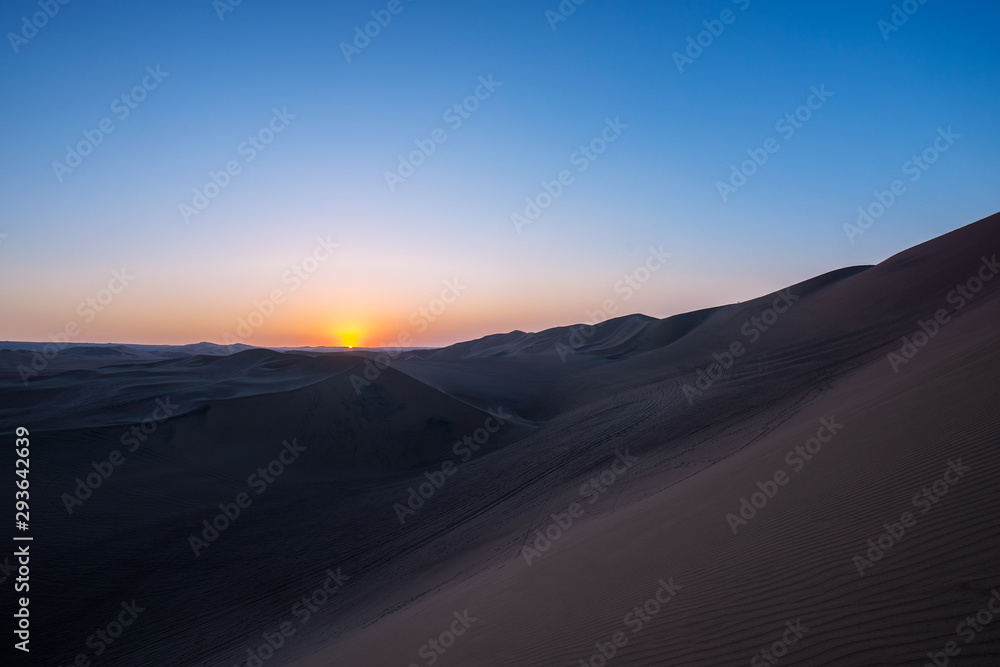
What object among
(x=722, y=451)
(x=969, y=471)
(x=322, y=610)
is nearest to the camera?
(x=969, y=471)

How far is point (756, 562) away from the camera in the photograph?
12.0 ft

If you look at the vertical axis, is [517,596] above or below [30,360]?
below

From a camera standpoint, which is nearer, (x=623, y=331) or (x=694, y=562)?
(x=694, y=562)

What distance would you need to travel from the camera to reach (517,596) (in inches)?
190

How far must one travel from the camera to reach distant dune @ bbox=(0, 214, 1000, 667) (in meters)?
3.13

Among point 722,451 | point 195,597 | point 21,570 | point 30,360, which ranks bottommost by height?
point 722,451

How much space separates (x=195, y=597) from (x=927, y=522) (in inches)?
384

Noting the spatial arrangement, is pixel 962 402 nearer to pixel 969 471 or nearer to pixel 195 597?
pixel 969 471

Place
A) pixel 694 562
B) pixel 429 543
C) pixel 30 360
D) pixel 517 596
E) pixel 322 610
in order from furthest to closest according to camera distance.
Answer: pixel 30 360
pixel 429 543
pixel 322 610
pixel 517 596
pixel 694 562

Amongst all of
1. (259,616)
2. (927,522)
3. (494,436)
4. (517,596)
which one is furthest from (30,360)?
(927,522)

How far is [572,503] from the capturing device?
8.73m

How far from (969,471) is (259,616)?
8.49 metres

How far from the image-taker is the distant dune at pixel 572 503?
3135mm

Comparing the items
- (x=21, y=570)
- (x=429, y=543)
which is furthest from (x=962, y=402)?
(x=21, y=570)
